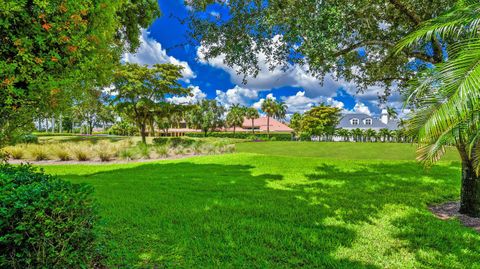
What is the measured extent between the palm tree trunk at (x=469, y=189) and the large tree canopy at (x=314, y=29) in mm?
2621

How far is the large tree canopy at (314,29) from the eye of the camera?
18.4ft

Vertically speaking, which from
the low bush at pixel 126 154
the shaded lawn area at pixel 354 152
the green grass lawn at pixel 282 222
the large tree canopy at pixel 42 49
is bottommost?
the green grass lawn at pixel 282 222

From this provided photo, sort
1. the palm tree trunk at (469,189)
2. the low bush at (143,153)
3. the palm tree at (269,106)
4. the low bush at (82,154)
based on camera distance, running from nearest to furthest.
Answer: the palm tree trunk at (469,189), the low bush at (82,154), the low bush at (143,153), the palm tree at (269,106)

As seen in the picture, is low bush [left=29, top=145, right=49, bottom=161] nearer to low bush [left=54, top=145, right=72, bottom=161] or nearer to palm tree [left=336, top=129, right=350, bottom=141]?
low bush [left=54, top=145, right=72, bottom=161]

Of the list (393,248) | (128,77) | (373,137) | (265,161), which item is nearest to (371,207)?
(393,248)

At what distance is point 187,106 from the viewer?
94.2ft

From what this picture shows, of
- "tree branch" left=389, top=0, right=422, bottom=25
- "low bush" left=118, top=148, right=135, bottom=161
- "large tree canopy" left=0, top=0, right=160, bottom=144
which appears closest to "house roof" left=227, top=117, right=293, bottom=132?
"low bush" left=118, top=148, right=135, bottom=161

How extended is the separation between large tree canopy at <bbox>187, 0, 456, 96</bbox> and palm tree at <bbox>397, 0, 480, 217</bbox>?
1.73m

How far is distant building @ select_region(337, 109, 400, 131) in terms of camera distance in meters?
60.6

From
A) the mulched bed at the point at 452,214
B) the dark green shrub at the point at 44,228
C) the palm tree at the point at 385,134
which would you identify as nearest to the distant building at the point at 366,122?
the palm tree at the point at 385,134

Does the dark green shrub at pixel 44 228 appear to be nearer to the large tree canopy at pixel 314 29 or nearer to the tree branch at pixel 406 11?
the large tree canopy at pixel 314 29

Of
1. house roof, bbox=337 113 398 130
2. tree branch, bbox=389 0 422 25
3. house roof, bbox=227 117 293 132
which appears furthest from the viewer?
house roof, bbox=227 117 293 132

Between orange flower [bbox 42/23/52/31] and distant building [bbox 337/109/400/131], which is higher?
distant building [bbox 337/109/400/131]

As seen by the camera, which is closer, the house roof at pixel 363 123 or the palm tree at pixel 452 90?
the palm tree at pixel 452 90
